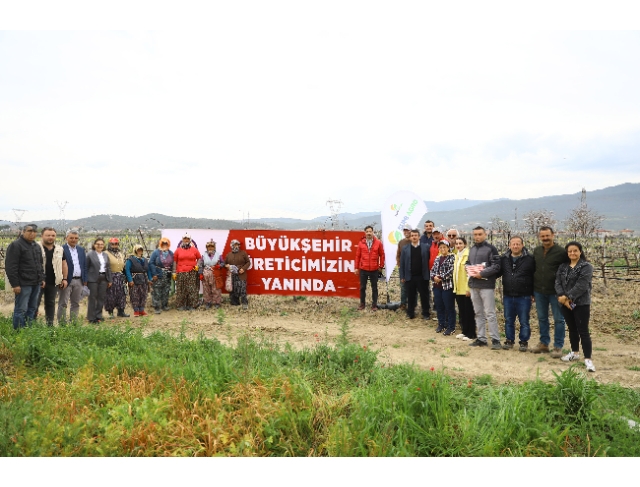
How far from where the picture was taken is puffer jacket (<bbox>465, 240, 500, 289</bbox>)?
23.0ft

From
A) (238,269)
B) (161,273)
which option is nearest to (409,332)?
(238,269)

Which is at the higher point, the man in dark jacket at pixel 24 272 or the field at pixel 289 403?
the man in dark jacket at pixel 24 272

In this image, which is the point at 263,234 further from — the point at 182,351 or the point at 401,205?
the point at 182,351

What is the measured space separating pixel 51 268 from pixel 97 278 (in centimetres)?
109

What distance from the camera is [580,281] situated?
19.6ft

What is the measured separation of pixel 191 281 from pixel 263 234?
6.72ft

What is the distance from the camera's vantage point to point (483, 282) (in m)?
7.20

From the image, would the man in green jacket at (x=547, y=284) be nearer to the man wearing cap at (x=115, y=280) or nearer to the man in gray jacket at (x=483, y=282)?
the man in gray jacket at (x=483, y=282)

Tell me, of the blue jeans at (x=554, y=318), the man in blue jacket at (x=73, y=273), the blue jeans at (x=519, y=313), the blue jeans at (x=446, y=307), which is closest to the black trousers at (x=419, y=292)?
the blue jeans at (x=446, y=307)

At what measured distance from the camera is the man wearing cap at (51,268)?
25.9 feet

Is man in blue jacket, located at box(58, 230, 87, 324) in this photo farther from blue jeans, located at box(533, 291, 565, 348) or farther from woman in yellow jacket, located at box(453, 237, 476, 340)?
blue jeans, located at box(533, 291, 565, 348)

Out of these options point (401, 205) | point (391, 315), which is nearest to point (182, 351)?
point (391, 315)

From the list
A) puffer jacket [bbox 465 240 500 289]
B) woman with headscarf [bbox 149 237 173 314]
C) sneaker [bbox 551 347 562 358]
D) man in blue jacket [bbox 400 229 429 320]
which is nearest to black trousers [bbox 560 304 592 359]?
sneaker [bbox 551 347 562 358]

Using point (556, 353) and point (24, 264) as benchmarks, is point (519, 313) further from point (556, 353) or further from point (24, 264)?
point (24, 264)
